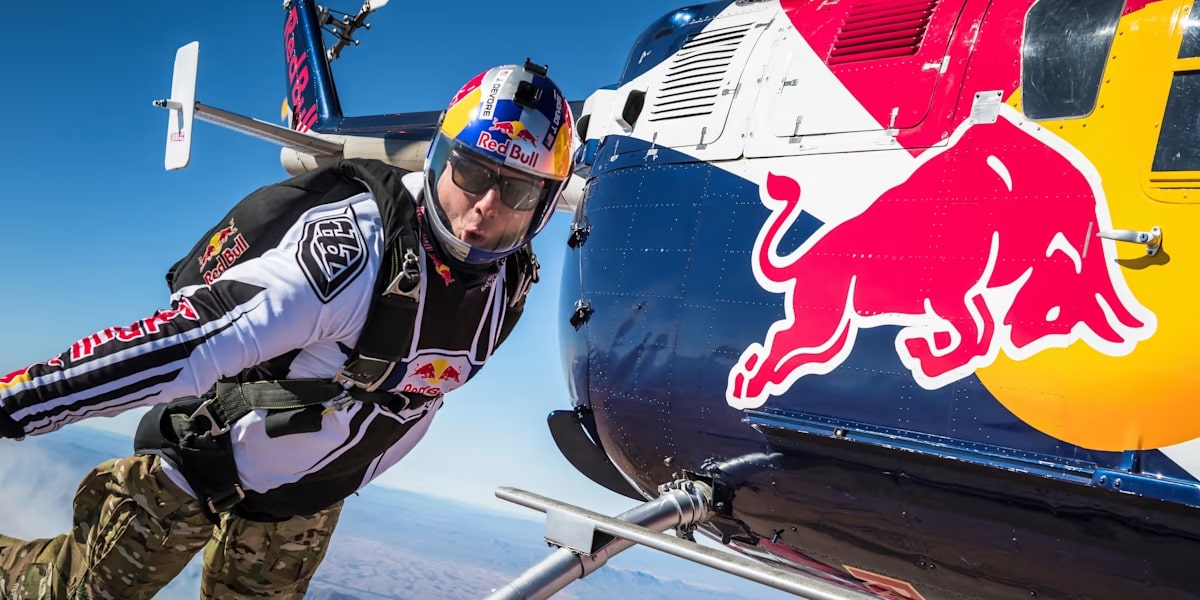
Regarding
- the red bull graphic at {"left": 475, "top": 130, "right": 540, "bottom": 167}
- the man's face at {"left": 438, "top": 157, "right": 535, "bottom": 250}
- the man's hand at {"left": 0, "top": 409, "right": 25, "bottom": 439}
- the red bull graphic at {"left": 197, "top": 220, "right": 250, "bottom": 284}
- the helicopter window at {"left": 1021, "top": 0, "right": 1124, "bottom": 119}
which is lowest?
the man's hand at {"left": 0, "top": 409, "right": 25, "bottom": 439}

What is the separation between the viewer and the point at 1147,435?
9.44ft

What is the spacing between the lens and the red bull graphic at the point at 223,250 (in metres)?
2.66

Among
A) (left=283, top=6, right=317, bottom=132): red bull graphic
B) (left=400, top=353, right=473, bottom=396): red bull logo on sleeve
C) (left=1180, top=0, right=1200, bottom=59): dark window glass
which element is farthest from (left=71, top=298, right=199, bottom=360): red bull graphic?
(left=283, top=6, right=317, bottom=132): red bull graphic

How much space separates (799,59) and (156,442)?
308 cm

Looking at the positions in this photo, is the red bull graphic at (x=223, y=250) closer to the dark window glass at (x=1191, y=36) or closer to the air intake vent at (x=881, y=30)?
the air intake vent at (x=881, y=30)

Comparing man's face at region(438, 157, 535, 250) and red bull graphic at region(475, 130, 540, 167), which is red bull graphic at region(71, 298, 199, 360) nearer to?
man's face at region(438, 157, 535, 250)

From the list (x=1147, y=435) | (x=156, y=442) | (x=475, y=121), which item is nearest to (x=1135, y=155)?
(x=1147, y=435)

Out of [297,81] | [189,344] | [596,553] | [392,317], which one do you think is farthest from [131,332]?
[297,81]

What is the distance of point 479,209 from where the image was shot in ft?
9.35

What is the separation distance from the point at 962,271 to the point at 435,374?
1.92 m

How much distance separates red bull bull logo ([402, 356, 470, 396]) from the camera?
299 cm

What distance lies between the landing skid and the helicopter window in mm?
1861

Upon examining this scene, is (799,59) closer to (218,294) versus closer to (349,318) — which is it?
(349,318)

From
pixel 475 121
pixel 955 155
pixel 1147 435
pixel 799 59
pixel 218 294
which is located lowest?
pixel 218 294
